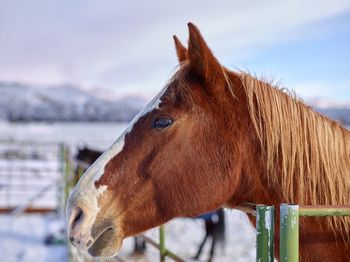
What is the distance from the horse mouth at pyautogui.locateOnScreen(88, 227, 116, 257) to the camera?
61.6 inches

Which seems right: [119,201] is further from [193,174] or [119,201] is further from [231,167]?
[231,167]

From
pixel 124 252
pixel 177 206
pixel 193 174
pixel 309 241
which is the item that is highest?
pixel 193 174

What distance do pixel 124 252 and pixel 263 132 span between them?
19.7 ft

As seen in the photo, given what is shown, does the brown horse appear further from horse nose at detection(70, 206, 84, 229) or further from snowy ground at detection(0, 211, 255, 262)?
snowy ground at detection(0, 211, 255, 262)

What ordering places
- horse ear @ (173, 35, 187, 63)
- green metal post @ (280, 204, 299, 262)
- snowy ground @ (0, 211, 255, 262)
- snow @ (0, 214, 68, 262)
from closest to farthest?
green metal post @ (280, 204, 299, 262) < horse ear @ (173, 35, 187, 63) < snow @ (0, 214, 68, 262) < snowy ground @ (0, 211, 255, 262)

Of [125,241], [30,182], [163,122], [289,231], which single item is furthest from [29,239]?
[289,231]

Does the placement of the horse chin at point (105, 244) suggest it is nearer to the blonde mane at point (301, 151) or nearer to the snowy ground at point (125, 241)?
the blonde mane at point (301, 151)

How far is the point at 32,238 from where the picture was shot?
7.57 metres

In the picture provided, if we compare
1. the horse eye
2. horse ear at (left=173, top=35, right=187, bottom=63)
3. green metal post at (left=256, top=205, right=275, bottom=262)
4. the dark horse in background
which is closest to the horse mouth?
the horse eye

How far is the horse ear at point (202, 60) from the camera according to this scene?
1.54 meters

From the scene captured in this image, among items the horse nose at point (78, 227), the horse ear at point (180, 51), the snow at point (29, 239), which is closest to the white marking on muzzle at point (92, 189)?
the horse nose at point (78, 227)

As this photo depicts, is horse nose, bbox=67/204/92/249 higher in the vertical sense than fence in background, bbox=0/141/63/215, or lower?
lower

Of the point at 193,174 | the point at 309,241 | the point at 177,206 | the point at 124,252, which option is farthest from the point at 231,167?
the point at 124,252

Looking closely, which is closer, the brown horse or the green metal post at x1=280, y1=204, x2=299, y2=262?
the green metal post at x1=280, y1=204, x2=299, y2=262
